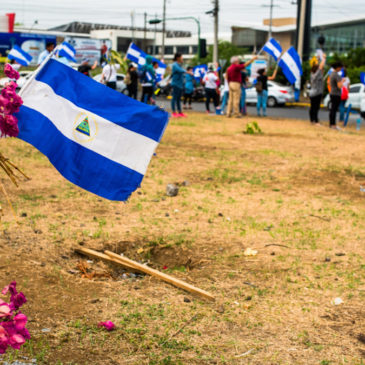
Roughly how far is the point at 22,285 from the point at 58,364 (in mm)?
1227

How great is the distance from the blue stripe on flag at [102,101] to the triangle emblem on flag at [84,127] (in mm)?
88

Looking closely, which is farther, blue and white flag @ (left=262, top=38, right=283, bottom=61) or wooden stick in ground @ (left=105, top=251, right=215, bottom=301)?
blue and white flag @ (left=262, top=38, right=283, bottom=61)

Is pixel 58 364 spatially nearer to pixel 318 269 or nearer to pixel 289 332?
pixel 289 332

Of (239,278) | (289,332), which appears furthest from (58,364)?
(239,278)

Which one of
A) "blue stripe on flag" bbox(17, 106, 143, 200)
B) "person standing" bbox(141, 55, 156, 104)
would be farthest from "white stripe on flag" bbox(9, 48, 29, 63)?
"blue stripe on flag" bbox(17, 106, 143, 200)

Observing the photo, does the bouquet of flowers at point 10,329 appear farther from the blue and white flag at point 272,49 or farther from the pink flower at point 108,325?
the blue and white flag at point 272,49

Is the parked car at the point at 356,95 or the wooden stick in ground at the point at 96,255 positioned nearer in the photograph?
the wooden stick in ground at the point at 96,255

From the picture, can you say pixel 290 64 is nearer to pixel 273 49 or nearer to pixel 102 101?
pixel 273 49

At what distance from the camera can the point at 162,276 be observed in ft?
15.1

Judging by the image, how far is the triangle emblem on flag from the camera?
3864 millimetres

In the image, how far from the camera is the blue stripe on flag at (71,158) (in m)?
3.83

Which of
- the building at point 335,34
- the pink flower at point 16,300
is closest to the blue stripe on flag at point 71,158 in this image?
the pink flower at point 16,300

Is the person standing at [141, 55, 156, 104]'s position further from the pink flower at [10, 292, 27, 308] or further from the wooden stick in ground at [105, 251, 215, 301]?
the pink flower at [10, 292, 27, 308]

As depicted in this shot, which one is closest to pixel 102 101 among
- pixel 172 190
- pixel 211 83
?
pixel 172 190
